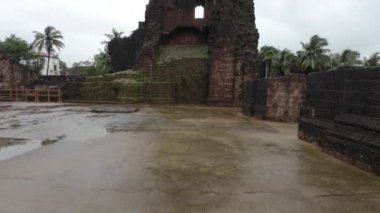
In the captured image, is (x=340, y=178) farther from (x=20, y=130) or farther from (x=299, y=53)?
(x=299, y=53)

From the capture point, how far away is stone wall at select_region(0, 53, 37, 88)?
26203 mm

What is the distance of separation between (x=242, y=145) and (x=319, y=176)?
6.86 feet

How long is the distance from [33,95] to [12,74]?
7.86 m

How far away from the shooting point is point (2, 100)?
20.9 metres

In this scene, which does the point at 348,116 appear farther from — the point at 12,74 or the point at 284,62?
the point at 284,62

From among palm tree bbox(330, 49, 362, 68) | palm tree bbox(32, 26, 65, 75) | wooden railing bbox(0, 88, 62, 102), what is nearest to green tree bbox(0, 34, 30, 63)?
palm tree bbox(32, 26, 65, 75)

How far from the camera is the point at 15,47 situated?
48312 mm

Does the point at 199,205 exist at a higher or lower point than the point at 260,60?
lower

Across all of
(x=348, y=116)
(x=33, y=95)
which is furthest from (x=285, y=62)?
(x=348, y=116)

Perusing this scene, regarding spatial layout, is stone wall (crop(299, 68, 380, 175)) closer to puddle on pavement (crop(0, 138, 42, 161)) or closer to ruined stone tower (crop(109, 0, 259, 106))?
puddle on pavement (crop(0, 138, 42, 161))

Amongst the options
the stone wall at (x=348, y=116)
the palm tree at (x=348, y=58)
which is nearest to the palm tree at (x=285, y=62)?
the palm tree at (x=348, y=58)

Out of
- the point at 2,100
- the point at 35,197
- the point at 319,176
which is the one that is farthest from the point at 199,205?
the point at 2,100

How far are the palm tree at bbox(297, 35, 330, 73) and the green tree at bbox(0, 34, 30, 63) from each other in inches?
1453

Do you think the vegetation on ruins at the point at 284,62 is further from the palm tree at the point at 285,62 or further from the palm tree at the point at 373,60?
the palm tree at the point at 373,60
